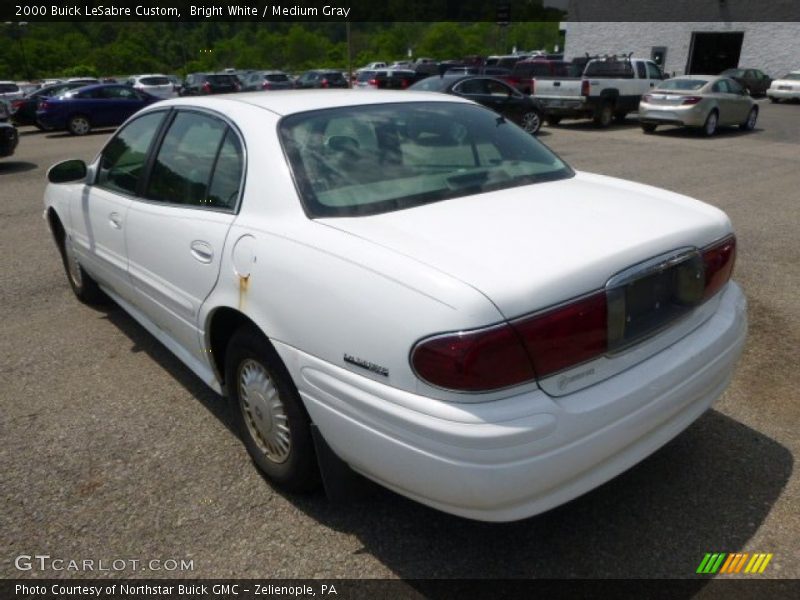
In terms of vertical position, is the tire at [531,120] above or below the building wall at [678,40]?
below

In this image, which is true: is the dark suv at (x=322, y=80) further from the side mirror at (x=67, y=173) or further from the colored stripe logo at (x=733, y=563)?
the colored stripe logo at (x=733, y=563)

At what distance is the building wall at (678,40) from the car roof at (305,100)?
1525 inches

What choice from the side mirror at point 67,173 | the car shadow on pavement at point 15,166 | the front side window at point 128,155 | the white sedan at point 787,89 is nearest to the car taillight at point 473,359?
the front side window at point 128,155

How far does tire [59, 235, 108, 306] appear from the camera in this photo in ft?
15.4

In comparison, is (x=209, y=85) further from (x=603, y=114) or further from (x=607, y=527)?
(x=607, y=527)

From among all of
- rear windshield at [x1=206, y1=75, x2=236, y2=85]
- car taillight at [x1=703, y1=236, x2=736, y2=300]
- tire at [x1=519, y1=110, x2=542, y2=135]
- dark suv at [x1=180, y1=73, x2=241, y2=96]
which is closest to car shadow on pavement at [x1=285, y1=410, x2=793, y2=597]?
car taillight at [x1=703, y1=236, x2=736, y2=300]

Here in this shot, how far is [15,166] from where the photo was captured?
42.4 feet

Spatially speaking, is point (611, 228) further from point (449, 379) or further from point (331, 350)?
point (331, 350)

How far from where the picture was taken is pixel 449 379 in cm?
189

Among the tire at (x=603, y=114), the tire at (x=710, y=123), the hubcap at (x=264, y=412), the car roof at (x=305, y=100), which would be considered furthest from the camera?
the tire at (x=603, y=114)

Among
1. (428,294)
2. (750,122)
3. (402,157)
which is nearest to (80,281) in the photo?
(402,157)

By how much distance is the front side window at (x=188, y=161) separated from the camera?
301cm

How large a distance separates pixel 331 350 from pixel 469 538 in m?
0.99

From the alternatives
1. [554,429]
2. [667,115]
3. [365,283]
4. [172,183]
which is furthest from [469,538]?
[667,115]
